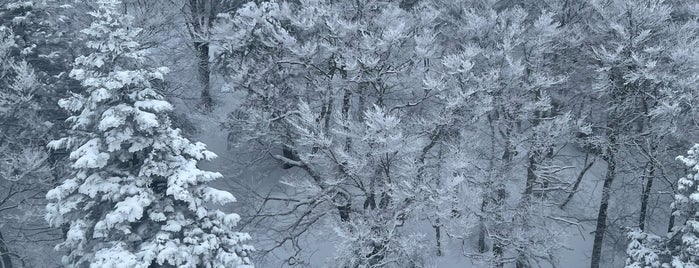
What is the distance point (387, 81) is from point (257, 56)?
166 inches

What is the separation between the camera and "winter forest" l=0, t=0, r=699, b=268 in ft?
51.4

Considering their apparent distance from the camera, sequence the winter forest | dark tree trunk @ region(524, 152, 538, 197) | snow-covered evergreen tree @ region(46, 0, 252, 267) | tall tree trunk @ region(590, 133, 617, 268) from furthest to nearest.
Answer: tall tree trunk @ region(590, 133, 617, 268) → dark tree trunk @ region(524, 152, 538, 197) → the winter forest → snow-covered evergreen tree @ region(46, 0, 252, 267)

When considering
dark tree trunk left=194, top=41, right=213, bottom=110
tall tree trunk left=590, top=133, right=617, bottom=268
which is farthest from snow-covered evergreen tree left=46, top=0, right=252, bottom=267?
tall tree trunk left=590, top=133, right=617, bottom=268

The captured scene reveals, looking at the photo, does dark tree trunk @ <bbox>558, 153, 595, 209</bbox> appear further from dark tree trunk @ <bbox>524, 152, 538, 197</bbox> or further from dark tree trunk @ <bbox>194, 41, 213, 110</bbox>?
→ dark tree trunk @ <bbox>194, 41, 213, 110</bbox>

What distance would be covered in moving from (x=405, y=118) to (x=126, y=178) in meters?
9.53

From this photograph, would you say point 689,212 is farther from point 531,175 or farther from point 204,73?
point 204,73

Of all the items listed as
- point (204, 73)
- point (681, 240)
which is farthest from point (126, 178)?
point (681, 240)

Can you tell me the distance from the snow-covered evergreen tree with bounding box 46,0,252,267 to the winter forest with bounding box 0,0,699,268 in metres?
3.42

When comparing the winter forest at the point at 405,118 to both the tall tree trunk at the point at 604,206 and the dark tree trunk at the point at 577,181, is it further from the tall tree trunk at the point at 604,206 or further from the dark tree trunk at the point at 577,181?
the dark tree trunk at the point at 577,181

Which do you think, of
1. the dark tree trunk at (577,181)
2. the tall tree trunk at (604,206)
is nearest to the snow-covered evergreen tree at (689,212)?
the tall tree trunk at (604,206)

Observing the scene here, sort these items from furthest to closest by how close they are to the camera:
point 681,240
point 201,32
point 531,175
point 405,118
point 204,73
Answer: point 204,73 < point 201,32 < point 531,175 < point 405,118 < point 681,240

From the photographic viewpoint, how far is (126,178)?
1055cm

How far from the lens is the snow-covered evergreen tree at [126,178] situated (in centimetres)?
1013

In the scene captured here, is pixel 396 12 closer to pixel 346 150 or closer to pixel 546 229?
pixel 346 150
